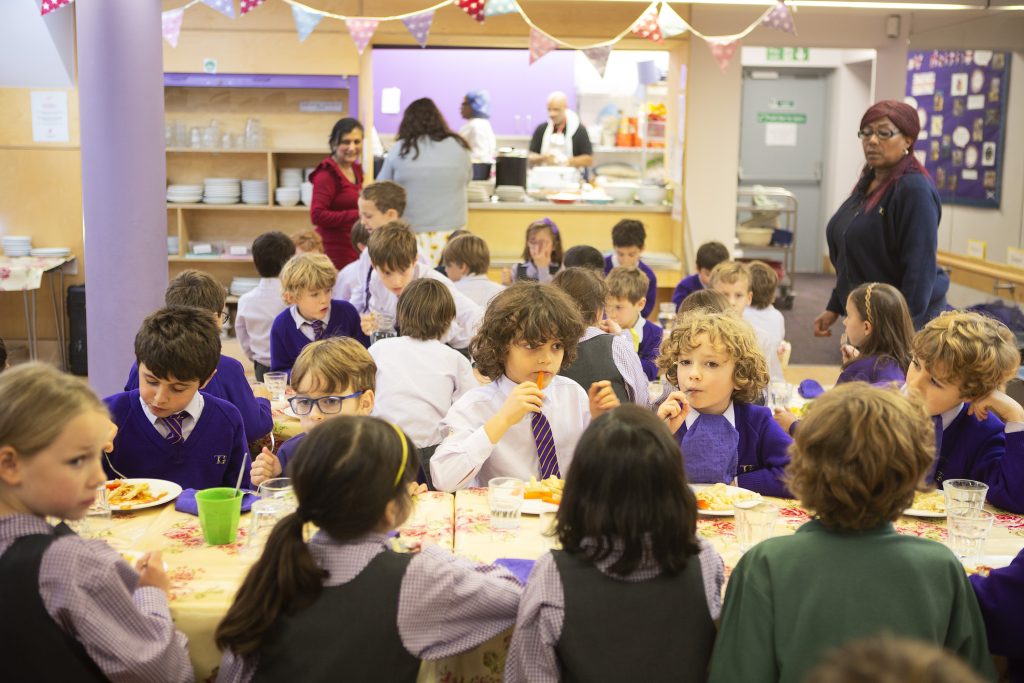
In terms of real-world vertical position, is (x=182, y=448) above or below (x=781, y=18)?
below

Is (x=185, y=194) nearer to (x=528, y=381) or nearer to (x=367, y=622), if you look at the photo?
(x=528, y=381)

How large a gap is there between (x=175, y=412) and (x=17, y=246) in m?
5.91

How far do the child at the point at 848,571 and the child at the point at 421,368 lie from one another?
1.76m

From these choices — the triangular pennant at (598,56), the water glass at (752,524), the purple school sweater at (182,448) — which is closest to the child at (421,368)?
the purple school sweater at (182,448)

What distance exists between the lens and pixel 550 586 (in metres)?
1.83

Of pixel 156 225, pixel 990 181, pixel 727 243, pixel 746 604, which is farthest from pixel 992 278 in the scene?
pixel 746 604

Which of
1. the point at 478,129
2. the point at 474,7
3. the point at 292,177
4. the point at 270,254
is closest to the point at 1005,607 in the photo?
the point at 270,254

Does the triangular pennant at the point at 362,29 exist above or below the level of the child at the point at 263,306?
above

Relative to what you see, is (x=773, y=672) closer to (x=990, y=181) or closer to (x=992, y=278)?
(x=992, y=278)

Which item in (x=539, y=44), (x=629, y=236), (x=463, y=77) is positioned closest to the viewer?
(x=629, y=236)

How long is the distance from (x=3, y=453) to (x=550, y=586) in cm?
97

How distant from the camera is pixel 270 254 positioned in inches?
210

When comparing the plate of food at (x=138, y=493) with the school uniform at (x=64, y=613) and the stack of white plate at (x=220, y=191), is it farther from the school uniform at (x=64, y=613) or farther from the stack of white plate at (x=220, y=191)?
the stack of white plate at (x=220, y=191)

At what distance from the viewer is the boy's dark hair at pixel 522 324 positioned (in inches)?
115
